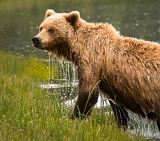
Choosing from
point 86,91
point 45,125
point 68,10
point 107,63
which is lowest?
point 45,125

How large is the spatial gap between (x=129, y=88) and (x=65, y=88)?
4.39 metres

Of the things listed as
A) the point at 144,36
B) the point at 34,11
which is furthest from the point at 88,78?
the point at 34,11

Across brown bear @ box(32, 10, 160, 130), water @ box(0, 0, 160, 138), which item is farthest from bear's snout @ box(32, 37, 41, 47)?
water @ box(0, 0, 160, 138)

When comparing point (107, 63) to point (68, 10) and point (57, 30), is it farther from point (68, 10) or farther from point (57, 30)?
point (68, 10)

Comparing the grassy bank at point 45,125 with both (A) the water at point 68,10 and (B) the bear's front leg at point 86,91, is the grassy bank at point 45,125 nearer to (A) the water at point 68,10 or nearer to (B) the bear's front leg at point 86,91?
(B) the bear's front leg at point 86,91

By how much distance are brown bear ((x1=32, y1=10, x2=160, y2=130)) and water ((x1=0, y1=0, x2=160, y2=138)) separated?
945 mm

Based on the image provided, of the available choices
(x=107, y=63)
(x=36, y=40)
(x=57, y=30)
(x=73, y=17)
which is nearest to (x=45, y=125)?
(x=107, y=63)

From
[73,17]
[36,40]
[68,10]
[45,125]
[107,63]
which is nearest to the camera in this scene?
[45,125]

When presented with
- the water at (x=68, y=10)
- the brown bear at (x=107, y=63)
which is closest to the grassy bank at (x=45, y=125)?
the brown bear at (x=107, y=63)

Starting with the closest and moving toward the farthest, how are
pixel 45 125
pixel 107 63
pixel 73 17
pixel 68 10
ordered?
pixel 45 125 < pixel 107 63 < pixel 73 17 < pixel 68 10

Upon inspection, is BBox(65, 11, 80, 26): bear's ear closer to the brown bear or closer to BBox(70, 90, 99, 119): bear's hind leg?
the brown bear

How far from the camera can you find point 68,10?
37.6 m

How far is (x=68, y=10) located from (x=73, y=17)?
30.1 meters

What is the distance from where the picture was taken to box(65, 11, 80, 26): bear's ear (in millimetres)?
7707
